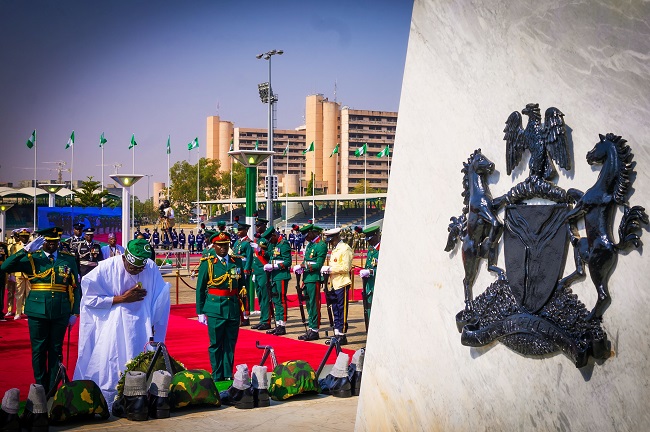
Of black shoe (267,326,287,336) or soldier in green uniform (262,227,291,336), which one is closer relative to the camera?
black shoe (267,326,287,336)

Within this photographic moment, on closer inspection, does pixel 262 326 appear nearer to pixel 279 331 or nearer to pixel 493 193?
pixel 279 331

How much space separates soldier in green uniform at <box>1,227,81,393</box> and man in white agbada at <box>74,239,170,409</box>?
0.78 meters

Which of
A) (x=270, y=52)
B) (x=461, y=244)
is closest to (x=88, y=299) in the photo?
(x=461, y=244)

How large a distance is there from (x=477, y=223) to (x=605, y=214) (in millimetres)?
897

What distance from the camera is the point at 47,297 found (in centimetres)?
909

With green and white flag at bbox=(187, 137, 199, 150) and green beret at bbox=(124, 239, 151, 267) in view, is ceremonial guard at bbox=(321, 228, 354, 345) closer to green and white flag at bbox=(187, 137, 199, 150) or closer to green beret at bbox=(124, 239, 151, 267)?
green beret at bbox=(124, 239, 151, 267)

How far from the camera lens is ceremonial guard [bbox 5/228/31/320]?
16.8 m

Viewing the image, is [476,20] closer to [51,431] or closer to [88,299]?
[51,431]

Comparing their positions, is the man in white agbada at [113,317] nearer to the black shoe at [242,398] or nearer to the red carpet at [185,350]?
the red carpet at [185,350]

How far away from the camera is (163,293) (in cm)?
888

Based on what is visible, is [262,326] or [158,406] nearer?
[158,406]

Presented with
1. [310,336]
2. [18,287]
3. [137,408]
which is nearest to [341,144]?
[18,287]

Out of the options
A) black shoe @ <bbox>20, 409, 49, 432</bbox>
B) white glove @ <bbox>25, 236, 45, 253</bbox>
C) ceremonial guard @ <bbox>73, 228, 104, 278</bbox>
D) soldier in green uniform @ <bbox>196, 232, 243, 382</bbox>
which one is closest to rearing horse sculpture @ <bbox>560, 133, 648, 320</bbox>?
black shoe @ <bbox>20, 409, 49, 432</bbox>

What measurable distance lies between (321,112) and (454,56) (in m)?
102
